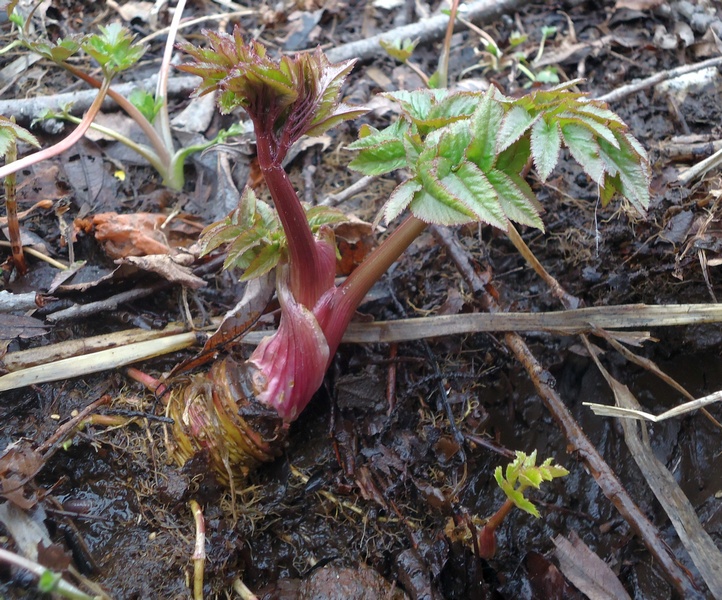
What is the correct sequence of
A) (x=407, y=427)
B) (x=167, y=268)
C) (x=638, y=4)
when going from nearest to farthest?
(x=407, y=427)
(x=167, y=268)
(x=638, y=4)

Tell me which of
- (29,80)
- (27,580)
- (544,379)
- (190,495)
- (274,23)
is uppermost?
(29,80)

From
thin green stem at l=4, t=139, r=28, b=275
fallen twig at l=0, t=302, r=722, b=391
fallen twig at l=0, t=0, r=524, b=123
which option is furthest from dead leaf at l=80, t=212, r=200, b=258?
fallen twig at l=0, t=0, r=524, b=123

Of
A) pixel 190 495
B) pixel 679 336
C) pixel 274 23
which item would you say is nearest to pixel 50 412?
pixel 190 495

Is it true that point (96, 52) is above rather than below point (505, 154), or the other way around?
above

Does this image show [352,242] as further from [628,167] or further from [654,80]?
[654,80]

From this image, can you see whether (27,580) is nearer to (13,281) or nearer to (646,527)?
(13,281)

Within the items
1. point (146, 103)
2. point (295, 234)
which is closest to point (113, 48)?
point (146, 103)
